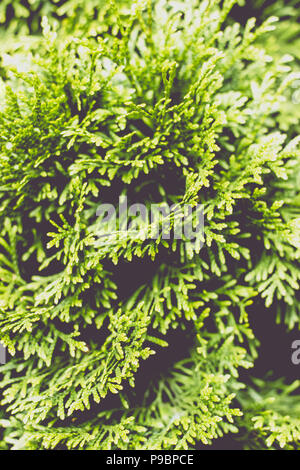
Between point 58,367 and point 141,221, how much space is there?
42.2 inches

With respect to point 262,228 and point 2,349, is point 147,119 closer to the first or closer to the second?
point 262,228

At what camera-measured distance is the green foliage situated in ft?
7.50

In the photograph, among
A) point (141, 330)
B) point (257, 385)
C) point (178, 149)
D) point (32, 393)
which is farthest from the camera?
point (257, 385)

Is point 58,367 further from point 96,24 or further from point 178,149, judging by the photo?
point 96,24

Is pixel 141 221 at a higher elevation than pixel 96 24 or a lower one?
lower

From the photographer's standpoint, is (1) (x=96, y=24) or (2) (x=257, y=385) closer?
(1) (x=96, y=24)

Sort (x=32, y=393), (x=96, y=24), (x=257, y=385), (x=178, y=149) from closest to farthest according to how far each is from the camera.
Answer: (x=32, y=393) → (x=178, y=149) → (x=96, y=24) → (x=257, y=385)

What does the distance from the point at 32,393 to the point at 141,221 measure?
1210 mm

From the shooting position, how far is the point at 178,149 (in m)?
2.54

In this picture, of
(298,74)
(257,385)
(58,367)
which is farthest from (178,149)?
(257,385)

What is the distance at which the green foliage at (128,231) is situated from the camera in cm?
229

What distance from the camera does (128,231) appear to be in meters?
2.24
